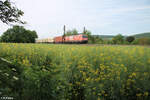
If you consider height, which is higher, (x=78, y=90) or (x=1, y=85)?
(x=1, y=85)

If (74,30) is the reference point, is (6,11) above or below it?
below

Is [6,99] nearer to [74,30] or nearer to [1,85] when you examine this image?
[1,85]

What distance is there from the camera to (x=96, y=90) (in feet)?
11.1

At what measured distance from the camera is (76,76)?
4.30 metres

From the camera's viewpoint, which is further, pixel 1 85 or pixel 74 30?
pixel 74 30

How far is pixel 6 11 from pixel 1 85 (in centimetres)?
530

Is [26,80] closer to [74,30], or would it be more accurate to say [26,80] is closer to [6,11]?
[6,11]

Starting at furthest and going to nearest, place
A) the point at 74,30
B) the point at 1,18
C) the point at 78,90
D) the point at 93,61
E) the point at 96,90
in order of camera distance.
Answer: the point at 74,30 < the point at 1,18 < the point at 93,61 < the point at 78,90 < the point at 96,90

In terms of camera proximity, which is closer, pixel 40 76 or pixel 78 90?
pixel 40 76

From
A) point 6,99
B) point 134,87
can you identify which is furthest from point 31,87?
point 134,87

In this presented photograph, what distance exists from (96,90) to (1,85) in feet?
8.24

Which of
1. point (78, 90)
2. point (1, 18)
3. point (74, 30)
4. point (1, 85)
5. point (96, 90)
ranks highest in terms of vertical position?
point (74, 30)

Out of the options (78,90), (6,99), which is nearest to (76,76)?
(78,90)

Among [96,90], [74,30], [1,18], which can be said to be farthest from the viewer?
[74,30]
